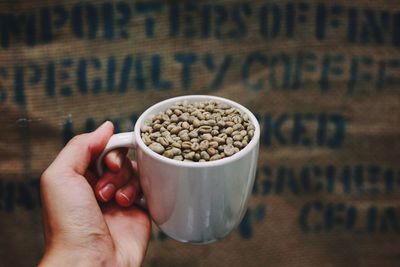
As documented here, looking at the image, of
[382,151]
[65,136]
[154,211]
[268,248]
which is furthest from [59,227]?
[382,151]

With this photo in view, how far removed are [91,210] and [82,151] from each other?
8cm

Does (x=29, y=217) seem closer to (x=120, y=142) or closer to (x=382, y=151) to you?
(x=120, y=142)

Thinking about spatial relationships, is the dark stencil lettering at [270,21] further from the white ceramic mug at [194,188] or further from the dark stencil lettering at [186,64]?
the white ceramic mug at [194,188]

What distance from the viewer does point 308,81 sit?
970 mm

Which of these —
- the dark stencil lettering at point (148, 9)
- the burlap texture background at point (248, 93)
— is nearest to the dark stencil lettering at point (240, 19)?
the burlap texture background at point (248, 93)

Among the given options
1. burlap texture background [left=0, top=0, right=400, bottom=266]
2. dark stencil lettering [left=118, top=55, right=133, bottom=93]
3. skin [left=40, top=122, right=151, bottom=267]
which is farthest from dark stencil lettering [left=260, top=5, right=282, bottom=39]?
skin [left=40, top=122, right=151, bottom=267]

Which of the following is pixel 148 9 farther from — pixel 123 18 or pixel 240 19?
pixel 240 19

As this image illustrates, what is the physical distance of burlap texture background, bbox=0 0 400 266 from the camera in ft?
2.97

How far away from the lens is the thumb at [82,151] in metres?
0.67

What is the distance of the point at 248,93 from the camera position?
96 cm

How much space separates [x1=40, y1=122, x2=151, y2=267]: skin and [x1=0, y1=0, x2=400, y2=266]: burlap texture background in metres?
0.26

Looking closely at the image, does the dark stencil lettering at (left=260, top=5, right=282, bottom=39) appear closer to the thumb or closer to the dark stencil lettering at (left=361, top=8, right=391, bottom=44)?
the dark stencil lettering at (left=361, top=8, right=391, bottom=44)

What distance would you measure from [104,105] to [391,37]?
1.76 feet

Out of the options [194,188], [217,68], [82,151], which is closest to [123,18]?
[217,68]
